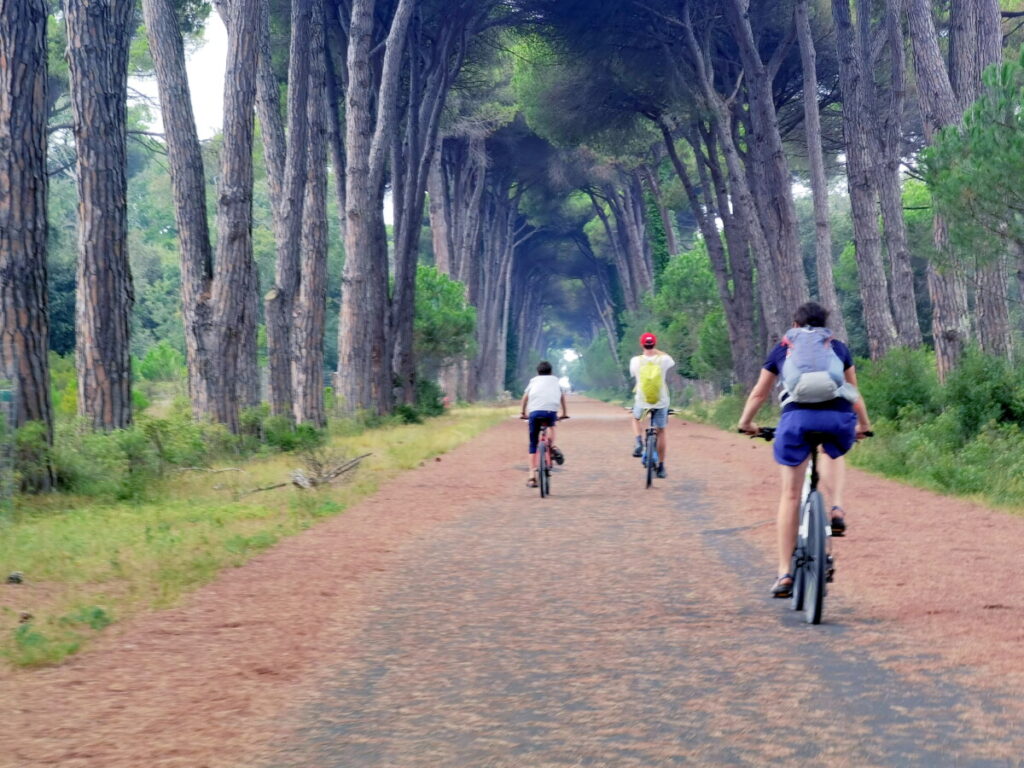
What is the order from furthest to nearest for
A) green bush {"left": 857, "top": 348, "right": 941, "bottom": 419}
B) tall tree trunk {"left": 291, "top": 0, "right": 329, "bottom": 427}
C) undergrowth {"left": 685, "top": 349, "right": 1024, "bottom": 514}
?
tall tree trunk {"left": 291, "top": 0, "right": 329, "bottom": 427} < green bush {"left": 857, "top": 348, "right": 941, "bottom": 419} < undergrowth {"left": 685, "top": 349, "right": 1024, "bottom": 514}

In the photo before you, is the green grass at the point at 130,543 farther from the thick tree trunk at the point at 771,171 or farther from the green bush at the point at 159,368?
the green bush at the point at 159,368

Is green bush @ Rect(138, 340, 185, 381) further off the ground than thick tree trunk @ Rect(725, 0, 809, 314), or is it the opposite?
thick tree trunk @ Rect(725, 0, 809, 314)

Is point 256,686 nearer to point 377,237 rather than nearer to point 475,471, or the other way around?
point 475,471

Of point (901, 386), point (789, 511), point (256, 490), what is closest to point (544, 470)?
point (256, 490)

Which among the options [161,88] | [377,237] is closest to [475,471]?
[161,88]

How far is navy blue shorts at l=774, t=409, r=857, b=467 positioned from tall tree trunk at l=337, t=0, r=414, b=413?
71.7 ft

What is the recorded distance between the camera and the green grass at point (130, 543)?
7438 mm

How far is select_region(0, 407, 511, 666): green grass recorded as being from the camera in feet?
24.4

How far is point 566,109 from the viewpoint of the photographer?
3288 cm

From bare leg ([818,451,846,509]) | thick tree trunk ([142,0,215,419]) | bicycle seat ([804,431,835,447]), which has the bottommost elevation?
bare leg ([818,451,846,509])

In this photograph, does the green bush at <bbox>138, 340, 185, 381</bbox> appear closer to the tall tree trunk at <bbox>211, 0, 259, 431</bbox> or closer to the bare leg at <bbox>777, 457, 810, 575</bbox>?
the tall tree trunk at <bbox>211, 0, 259, 431</bbox>

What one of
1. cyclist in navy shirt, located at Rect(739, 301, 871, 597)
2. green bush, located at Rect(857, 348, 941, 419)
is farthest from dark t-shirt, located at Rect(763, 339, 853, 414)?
green bush, located at Rect(857, 348, 941, 419)

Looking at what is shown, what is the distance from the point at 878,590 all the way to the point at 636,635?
215 centimetres

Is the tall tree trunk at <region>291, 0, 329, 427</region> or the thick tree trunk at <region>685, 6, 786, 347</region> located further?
the thick tree trunk at <region>685, 6, 786, 347</region>
